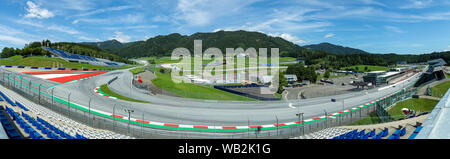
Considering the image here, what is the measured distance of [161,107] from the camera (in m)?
23.1

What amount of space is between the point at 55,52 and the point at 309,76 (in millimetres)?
99632

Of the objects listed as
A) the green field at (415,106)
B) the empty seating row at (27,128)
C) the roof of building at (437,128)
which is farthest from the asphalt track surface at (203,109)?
the empty seating row at (27,128)

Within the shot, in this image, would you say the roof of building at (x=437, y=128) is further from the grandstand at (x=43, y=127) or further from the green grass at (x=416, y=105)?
the grandstand at (x=43, y=127)

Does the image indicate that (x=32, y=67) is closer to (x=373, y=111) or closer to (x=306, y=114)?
(x=306, y=114)

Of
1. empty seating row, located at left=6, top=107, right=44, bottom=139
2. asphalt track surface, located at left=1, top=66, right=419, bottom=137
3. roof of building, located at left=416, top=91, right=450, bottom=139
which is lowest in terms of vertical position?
asphalt track surface, located at left=1, top=66, right=419, bottom=137

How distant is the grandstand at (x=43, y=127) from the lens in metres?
11.4

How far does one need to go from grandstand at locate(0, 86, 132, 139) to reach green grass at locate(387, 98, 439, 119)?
27630mm

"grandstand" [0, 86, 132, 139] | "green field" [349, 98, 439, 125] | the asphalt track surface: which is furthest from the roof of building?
"grandstand" [0, 86, 132, 139]

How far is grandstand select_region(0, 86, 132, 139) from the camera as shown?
11.4 meters

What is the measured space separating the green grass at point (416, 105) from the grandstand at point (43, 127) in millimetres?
27630

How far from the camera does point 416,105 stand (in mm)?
25250

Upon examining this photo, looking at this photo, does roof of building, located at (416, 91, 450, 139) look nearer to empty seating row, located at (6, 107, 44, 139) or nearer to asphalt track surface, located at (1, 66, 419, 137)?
asphalt track surface, located at (1, 66, 419, 137)
